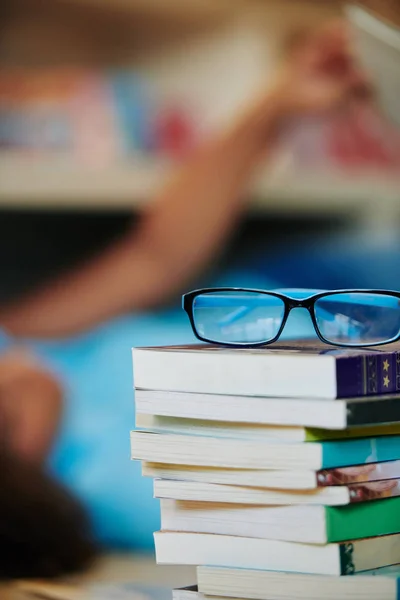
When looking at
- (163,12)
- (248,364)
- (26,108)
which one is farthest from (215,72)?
(248,364)

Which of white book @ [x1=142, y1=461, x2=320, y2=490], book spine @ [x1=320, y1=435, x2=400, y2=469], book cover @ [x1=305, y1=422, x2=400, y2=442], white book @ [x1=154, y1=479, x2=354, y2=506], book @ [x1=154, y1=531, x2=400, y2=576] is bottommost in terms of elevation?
book @ [x1=154, y1=531, x2=400, y2=576]

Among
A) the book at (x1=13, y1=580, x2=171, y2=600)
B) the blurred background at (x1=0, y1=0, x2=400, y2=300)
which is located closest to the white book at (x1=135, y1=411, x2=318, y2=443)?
the book at (x1=13, y1=580, x2=171, y2=600)

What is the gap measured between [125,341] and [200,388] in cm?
37

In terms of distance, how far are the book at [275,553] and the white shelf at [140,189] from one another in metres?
0.48

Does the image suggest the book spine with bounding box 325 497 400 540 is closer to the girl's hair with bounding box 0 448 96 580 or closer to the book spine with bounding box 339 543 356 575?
the book spine with bounding box 339 543 356 575

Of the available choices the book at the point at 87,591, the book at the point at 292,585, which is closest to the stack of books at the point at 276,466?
the book at the point at 292,585

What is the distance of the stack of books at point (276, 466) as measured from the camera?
852 millimetres

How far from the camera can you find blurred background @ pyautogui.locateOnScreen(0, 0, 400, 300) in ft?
3.98

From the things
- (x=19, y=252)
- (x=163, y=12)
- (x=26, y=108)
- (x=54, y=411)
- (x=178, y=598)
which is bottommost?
(x=178, y=598)

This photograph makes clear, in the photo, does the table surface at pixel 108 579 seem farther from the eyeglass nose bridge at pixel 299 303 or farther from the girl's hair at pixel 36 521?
the eyeglass nose bridge at pixel 299 303

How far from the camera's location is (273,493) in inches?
34.7

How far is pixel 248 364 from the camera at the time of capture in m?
0.88

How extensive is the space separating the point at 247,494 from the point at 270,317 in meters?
0.20

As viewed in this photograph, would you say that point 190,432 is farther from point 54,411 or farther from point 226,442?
point 54,411
